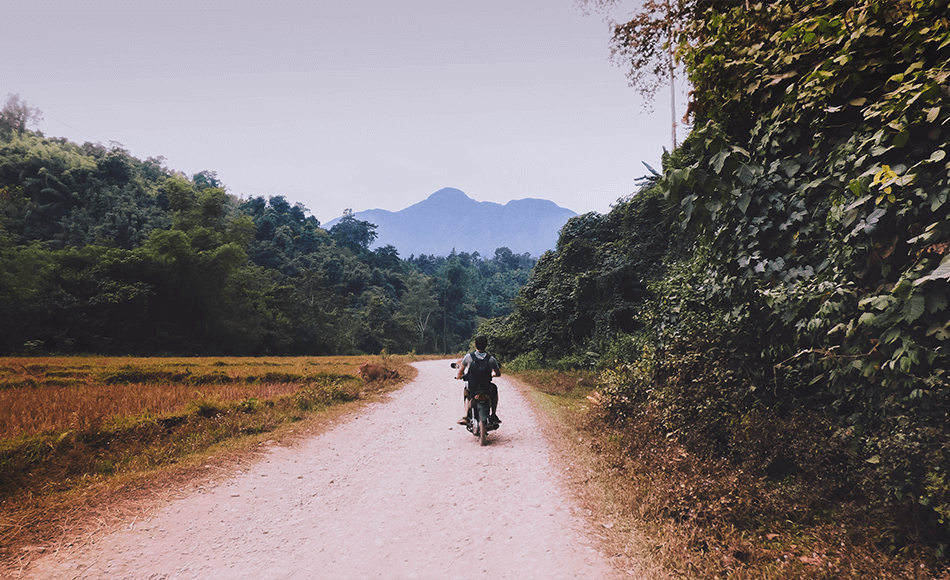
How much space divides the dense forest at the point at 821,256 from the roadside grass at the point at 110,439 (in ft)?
19.7

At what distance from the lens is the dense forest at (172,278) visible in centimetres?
2722

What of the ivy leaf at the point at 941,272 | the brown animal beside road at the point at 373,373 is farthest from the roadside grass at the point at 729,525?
the brown animal beside road at the point at 373,373

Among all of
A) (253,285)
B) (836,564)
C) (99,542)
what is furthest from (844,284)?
(253,285)

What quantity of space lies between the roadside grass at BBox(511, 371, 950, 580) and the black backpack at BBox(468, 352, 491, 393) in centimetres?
252

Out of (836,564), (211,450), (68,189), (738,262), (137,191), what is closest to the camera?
(836,564)

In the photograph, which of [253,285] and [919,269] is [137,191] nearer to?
[253,285]

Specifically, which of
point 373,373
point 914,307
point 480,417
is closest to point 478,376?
point 480,417

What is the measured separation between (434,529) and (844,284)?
3979 mm

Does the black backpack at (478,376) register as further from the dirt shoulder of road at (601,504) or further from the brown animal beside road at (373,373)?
the brown animal beside road at (373,373)

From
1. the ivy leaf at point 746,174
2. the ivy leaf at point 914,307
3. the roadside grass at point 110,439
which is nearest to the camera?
the ivy leaf at point 914,307

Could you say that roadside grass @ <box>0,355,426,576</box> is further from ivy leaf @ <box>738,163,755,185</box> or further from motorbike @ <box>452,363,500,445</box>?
ivy leaf @ <box>738,163,755,185</box>

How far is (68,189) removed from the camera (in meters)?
42.1

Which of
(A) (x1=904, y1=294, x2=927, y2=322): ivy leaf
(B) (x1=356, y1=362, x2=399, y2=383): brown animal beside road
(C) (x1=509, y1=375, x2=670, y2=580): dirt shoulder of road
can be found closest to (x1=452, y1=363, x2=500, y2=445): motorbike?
(C) (x1=509, y1=375, x2=670, y2=580): dirt shoulder of road

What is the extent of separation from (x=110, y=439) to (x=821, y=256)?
9.23m
